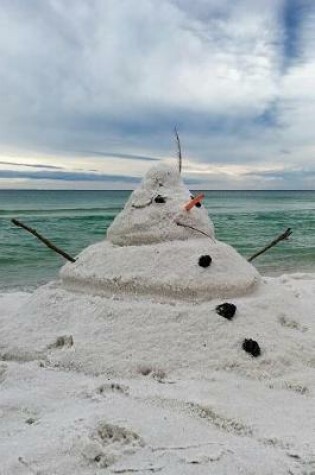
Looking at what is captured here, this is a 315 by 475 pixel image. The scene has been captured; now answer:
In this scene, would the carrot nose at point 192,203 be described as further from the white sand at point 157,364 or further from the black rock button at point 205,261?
the black rock button at point 205,261

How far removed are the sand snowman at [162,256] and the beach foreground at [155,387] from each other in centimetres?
14

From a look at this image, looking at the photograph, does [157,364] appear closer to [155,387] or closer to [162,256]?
[155,387]

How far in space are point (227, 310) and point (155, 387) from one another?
89 centimetres

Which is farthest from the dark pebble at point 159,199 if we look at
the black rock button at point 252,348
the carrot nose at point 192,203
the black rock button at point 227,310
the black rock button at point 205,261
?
the black rock button at point 252,348

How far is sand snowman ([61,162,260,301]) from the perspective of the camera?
180 inches

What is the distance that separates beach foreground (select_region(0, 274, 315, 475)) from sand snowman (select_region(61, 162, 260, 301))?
14 cm

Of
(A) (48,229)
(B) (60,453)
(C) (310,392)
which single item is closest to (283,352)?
(C) (310,392)

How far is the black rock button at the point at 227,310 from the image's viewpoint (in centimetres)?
430

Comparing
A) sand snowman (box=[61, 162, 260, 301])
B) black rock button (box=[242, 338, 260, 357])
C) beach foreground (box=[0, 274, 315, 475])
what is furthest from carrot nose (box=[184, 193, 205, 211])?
black rock button (box=[242, 338, 260, 357])

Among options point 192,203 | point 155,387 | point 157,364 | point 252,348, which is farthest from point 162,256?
point 155,387

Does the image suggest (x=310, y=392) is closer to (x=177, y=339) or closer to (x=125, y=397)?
(x=177, y=339)

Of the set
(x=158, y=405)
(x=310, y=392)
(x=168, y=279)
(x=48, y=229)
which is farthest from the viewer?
(x=48, y=229)

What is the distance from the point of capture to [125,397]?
12.1ft

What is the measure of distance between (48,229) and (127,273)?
59.9ft
